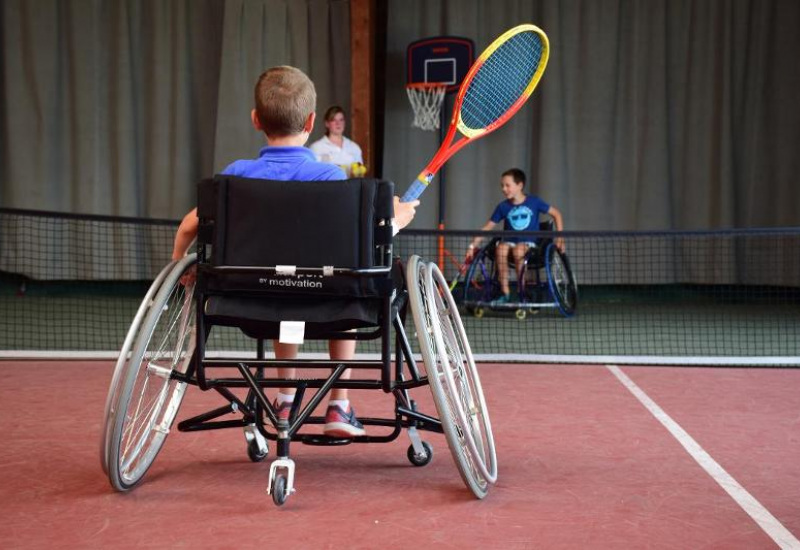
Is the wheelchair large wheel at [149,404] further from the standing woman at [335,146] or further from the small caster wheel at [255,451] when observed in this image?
the standing woman at [335,146]

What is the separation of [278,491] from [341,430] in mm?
301

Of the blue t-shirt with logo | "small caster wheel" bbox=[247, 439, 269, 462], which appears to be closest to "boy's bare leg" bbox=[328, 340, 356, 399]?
"small caster wheel" bbox=[247, 439, 269, 462]

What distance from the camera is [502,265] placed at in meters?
7.10

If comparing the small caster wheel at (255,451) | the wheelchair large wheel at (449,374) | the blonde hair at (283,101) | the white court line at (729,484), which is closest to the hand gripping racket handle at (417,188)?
the wheelchair large wheel at (449,374)

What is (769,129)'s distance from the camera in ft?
27.8

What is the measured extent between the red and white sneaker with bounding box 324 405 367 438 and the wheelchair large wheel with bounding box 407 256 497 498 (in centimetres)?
28

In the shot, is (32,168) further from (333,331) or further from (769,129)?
(333,331)

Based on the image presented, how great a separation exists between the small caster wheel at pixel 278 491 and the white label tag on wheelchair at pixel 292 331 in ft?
1.09

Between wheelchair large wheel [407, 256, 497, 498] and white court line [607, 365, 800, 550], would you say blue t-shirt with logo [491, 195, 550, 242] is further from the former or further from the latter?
wheelchair large wheel [407, 256, 497, 498]

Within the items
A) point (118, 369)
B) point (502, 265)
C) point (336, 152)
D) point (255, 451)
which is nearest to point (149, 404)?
point (255, 451)

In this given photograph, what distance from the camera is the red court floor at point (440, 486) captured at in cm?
231

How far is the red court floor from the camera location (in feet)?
7.58

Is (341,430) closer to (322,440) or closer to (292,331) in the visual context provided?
(322,440)

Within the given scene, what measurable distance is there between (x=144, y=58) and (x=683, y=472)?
7.03 m
